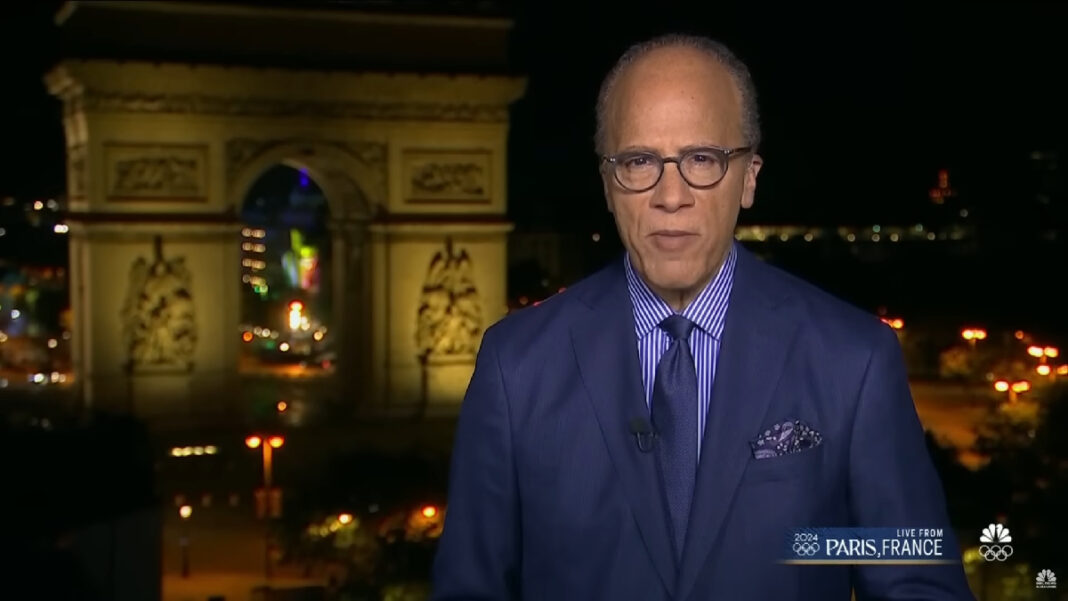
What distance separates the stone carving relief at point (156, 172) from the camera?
16266 mm

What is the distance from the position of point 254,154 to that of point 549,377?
15228 mm

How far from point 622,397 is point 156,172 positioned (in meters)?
15.0

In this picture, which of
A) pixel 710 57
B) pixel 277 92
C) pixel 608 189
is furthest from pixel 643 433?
pixel 277 92

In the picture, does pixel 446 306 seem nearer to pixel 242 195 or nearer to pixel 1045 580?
pixel 242 195

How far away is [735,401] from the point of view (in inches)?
84.6

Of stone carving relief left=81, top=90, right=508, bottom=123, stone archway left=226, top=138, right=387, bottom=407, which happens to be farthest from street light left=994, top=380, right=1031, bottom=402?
stone archway left=226, top=138, right=387, bottom=407

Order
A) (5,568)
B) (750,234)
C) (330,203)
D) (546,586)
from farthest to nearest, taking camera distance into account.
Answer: (750,234)
(330,203)
(5,568)
(546,586)

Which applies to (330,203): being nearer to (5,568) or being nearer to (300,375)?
(300,375)

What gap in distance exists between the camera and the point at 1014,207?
27.5 meters

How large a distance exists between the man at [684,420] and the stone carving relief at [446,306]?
1530cm

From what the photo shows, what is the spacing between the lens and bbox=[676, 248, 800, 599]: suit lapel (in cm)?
212

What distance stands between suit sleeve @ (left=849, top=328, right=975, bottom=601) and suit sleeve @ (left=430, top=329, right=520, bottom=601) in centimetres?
53

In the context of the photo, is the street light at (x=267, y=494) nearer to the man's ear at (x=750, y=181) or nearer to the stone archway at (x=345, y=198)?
the stone archway at (x=345, y=198)

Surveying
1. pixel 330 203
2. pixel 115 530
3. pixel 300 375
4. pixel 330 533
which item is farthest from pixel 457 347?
pixel 115 530
